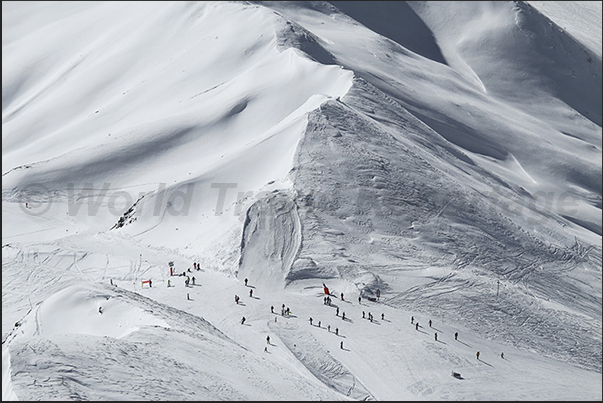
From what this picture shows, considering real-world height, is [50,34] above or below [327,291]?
above

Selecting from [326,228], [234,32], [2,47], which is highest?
[2,47]

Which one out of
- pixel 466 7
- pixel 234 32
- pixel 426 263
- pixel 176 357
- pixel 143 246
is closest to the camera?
pixel 176 357

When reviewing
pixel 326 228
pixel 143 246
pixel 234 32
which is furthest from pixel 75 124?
pixel 326 228

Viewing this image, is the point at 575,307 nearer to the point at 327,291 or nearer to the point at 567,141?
the point at 327,291

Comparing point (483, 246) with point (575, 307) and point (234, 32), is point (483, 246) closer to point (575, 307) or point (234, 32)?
point (575, 307)

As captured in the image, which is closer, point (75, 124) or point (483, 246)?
point (483, 246)

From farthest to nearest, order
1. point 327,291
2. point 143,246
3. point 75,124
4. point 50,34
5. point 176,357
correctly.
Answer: point 50,34 < point 75,124 < point 143,246 < point 327,291 < point 176,357
